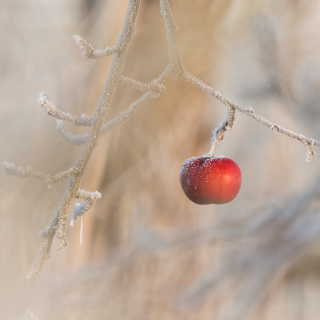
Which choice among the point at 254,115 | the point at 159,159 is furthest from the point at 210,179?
the point at 159,159

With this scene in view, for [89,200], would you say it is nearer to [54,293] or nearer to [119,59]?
[119,59]

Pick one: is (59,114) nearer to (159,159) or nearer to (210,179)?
(210,179)

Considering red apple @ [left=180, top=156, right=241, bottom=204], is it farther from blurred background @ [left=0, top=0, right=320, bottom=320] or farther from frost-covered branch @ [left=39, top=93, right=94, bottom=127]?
blurred background @ [left=0, top=0, right=320, bottom=320]

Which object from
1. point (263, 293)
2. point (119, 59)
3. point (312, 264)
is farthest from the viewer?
point (312, 264)

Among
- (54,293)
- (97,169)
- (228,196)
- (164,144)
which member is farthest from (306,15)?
(228,196)

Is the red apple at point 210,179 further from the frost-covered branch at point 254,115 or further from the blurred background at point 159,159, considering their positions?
the blurred background at point 159,159

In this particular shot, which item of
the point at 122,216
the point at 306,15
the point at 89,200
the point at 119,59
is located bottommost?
the point at 89,200
